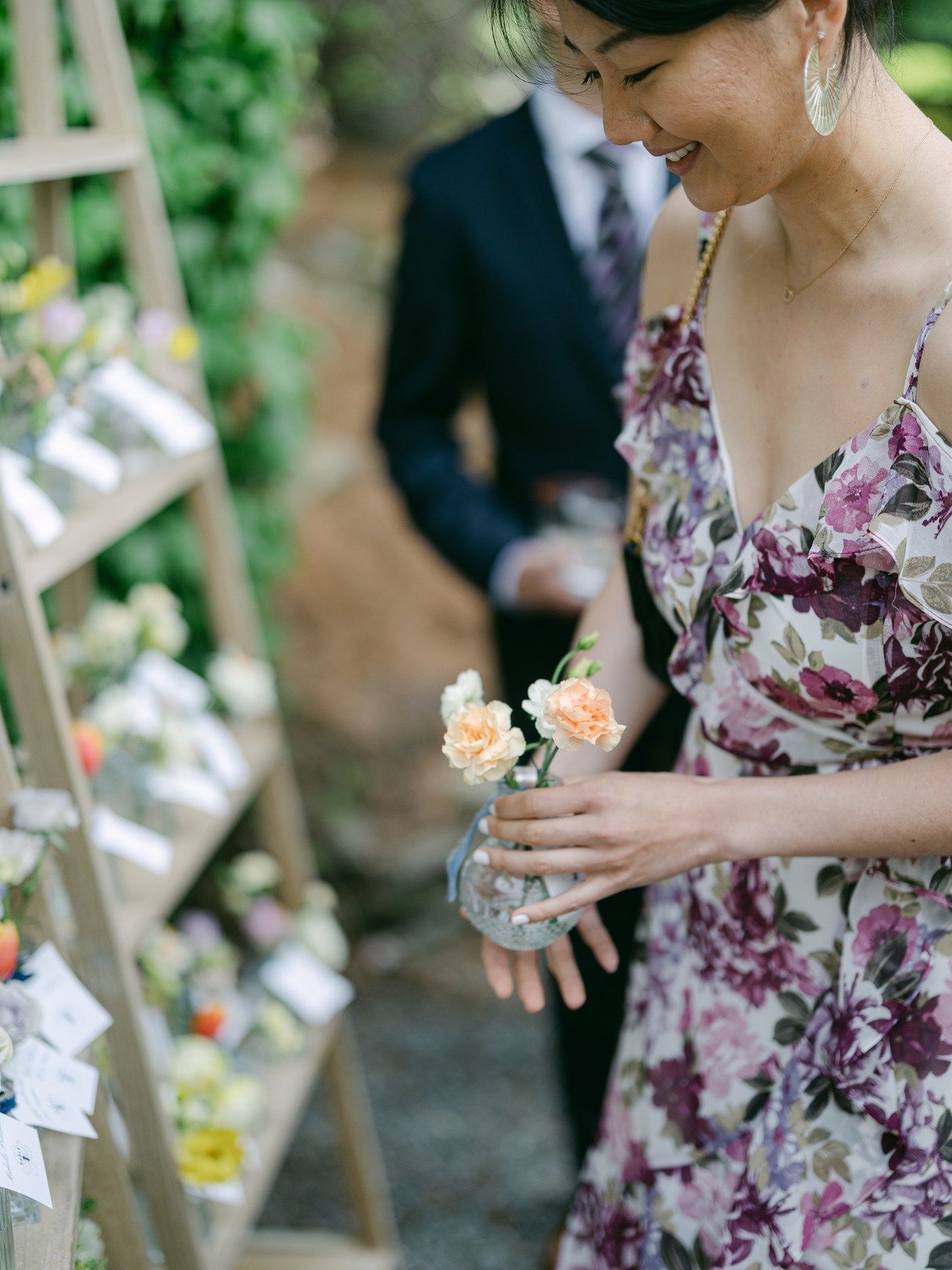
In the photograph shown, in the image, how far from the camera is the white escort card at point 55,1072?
104 cm

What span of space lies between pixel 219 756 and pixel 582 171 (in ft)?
3.53

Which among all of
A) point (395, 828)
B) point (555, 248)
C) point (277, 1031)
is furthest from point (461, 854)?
point (395, 828)

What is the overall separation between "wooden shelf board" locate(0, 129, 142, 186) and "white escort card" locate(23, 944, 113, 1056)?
855 millimetres

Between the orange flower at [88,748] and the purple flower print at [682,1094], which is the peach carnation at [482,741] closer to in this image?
the purple flower print at [682,1094]

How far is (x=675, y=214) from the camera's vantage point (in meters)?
1.31

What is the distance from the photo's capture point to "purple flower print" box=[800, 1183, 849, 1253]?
1.08m

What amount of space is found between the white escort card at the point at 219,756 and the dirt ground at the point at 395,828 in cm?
103

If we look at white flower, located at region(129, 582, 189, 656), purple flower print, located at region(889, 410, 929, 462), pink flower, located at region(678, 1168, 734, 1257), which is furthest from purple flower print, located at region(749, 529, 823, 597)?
white flower, located at region(129, 582, 189, 656)

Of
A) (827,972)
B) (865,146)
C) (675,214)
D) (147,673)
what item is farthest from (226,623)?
(865,146)

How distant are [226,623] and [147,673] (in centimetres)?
22

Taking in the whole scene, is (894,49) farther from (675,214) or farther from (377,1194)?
(377,1194)

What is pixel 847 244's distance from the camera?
3.46 feet

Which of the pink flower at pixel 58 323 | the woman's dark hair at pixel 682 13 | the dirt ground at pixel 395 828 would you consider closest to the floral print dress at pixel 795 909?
the woman's dark hair at pixel 682 13

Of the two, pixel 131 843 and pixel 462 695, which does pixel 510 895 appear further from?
pixel 131 843
